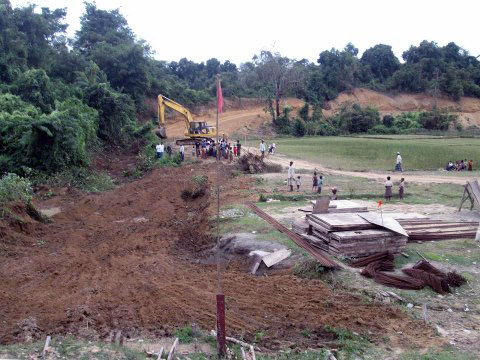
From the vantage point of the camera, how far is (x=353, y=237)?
1263cm

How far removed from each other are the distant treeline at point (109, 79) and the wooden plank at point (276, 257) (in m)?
16.2

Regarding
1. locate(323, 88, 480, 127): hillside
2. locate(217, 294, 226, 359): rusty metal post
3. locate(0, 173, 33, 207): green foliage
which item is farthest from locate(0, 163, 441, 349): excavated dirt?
locate(323, 88, 480, 127): hillside

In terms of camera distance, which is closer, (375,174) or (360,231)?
(360,231)

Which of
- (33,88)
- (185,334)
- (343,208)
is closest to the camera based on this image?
(185,334)

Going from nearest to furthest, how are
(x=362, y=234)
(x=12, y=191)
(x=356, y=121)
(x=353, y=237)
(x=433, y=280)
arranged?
(x=433, y=280) → (x=353, y=237) → (x=362, y=234) → (x=12, y=191) → (x=356, y=121)

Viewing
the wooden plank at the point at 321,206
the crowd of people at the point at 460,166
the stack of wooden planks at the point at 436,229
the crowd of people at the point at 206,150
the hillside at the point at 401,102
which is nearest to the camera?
the wooden plank at the point at 321,206

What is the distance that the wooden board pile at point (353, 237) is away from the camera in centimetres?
1269

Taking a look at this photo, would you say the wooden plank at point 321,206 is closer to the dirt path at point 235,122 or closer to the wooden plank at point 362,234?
the wooden plank at point 362,234

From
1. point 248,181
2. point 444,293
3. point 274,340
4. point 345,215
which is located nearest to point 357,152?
point 248,181

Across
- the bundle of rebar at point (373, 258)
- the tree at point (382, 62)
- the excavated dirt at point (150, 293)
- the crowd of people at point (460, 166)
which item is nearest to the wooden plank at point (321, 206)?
the bundle of rebar at point (373, 258)

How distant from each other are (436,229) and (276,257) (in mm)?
5522

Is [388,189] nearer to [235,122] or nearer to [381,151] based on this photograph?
[381,151]

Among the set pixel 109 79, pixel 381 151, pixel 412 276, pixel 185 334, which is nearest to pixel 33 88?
pixel 109 79

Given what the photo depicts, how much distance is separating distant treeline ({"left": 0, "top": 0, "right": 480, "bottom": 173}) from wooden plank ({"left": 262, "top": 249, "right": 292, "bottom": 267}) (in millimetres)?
16217
